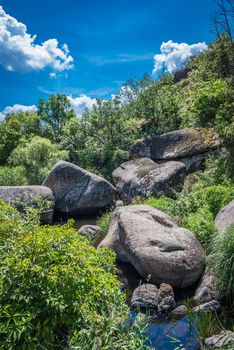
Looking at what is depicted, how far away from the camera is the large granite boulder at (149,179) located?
701 inches

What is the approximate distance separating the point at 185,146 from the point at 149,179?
3.73 metres

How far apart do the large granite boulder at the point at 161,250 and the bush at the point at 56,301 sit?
448 centimetres

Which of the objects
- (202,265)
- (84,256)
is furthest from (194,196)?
(84,256)

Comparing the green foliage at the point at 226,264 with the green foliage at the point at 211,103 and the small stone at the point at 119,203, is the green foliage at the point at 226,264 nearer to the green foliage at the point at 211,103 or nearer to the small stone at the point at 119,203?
the small stone at the point at 119,203

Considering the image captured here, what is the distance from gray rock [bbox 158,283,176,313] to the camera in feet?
28.5

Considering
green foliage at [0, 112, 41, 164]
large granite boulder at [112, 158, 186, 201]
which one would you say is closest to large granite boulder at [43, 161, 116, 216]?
large granite boulder at [112, 158, 186, 201]

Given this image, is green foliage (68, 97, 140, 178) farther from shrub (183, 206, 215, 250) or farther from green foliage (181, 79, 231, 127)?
shrub (183, 206, 215, 250)

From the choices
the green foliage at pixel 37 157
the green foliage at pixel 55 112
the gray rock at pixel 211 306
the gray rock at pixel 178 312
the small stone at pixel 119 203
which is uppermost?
the green foliage at pixel 55 112

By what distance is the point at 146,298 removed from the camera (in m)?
8.88

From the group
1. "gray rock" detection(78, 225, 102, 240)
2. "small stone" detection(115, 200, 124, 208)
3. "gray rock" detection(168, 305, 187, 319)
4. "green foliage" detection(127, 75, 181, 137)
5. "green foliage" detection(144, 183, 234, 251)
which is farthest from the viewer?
"green foliage" detection(127, 75, 181, 137)

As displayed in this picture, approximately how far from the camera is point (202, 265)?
390 inches

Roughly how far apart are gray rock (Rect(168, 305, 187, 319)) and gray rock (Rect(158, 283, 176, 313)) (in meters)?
0.14

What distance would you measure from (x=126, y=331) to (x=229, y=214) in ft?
23.0

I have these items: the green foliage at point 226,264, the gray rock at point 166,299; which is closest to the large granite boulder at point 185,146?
the green foliage at point 226,264
